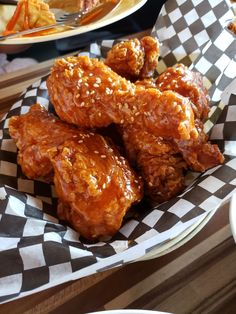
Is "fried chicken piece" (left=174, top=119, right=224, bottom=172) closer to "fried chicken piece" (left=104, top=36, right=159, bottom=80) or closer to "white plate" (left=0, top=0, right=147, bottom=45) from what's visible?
"fried chicken piece" (left=104, top=36, right=159, bottom=80)

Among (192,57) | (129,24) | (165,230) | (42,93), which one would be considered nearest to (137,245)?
(165,230)

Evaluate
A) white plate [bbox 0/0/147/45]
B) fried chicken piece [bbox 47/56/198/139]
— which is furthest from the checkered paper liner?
white plate [bbox 0/0/147/45]

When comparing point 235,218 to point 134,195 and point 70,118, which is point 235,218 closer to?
point 134,195

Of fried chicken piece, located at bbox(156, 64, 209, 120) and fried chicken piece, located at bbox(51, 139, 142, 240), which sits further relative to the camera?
fried chicken piece, located at bbox(156, 64, 209, 120)

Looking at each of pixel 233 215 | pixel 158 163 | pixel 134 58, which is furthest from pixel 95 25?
pixel 233 215

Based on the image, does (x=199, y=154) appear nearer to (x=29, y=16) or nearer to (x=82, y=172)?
(x=82, y=172)

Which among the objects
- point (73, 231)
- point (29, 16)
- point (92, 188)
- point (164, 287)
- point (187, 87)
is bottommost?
point (164, 287)

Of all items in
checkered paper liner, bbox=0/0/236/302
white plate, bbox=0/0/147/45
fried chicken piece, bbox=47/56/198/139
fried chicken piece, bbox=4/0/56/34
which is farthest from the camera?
fried chicken piece, bbox=4/0/56/34
